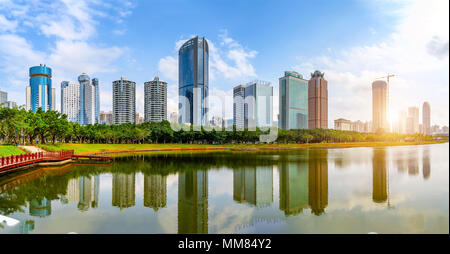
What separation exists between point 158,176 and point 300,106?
143 meters

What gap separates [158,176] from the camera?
19516 millimetres

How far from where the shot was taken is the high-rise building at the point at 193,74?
5069 inches

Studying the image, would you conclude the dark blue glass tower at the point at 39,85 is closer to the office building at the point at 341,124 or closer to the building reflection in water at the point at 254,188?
the building reflection in water at the point at 254,188

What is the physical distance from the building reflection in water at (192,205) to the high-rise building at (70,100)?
691 ft

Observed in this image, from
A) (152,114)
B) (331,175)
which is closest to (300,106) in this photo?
(152,114)

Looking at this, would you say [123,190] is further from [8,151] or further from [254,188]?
[8,151]

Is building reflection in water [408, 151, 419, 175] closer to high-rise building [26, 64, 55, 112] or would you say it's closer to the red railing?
the red railing

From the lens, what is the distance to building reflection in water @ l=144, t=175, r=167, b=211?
39.1ft

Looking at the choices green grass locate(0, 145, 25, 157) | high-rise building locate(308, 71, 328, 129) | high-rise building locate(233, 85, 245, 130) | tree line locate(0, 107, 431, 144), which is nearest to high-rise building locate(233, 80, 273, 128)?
high-rise building locate(233, 85, 245, 130)

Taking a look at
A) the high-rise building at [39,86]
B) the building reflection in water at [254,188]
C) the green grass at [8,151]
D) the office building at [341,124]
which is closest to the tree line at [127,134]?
the green grass at [8,151]

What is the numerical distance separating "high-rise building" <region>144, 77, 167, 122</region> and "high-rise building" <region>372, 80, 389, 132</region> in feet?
394

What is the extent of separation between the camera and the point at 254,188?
15867mm
